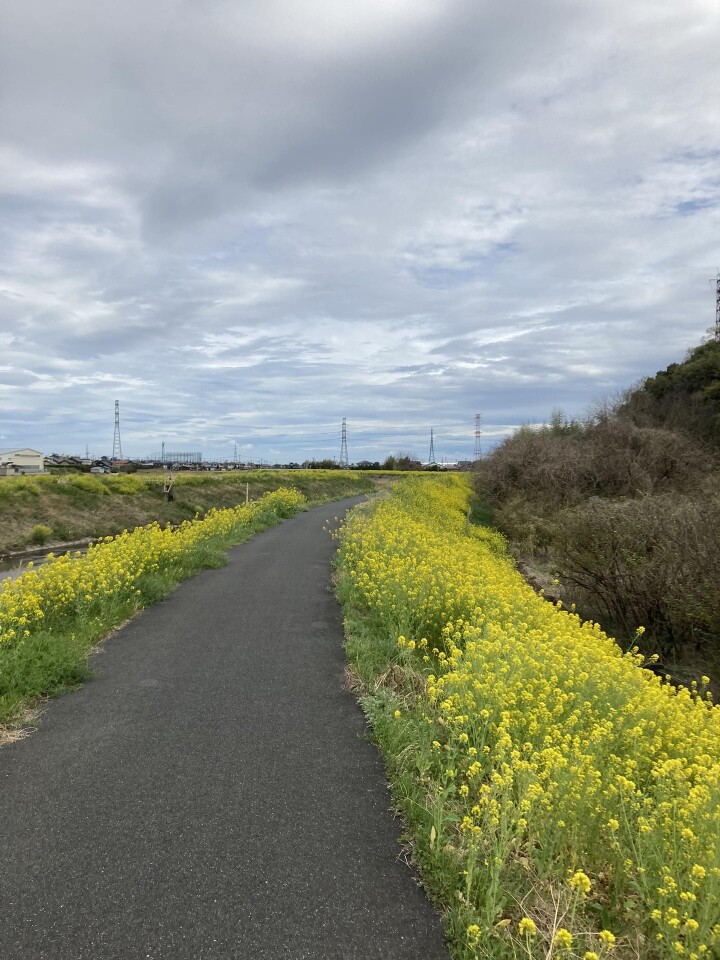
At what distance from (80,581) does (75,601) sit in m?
0.51

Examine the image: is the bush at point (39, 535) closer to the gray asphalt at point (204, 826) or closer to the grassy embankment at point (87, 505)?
the grassy embankment at point (87, 505)

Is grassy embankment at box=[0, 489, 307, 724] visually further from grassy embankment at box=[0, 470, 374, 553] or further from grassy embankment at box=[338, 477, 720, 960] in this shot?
grassy embankment at box=[0, 470, 374, 553]

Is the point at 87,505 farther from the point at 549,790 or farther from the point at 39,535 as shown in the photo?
the point at 549,790

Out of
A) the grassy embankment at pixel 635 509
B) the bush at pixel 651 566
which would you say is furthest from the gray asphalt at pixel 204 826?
the grassy embankment at pixel 635 509

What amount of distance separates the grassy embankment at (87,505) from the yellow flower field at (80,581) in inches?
513

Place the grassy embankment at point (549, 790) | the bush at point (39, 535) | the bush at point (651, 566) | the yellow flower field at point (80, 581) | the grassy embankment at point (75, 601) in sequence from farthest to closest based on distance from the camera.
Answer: the bush at point (39, 535), the bush at point (651, 566), the yellow flower field at point (80, 581), the grassy embankment at point (75, 601), the grassy embankment at point (549, 790)

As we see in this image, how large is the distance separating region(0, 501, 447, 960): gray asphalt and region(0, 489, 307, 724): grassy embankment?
333mm

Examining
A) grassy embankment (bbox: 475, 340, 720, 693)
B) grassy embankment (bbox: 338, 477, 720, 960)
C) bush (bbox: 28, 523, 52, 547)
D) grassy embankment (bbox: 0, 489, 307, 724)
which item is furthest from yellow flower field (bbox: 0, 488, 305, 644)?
bush (bbox: 28, 523, 52, 547)

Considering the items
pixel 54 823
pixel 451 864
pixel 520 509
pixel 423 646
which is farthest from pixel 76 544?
pixel 451 864

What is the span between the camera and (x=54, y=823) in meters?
3.31

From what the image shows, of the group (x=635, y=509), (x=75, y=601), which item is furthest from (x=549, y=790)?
(x=635, y=509)

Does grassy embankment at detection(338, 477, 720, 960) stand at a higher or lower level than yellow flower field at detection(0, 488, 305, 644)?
lower

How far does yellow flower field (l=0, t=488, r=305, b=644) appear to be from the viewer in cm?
652

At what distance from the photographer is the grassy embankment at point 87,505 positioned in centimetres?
2259
